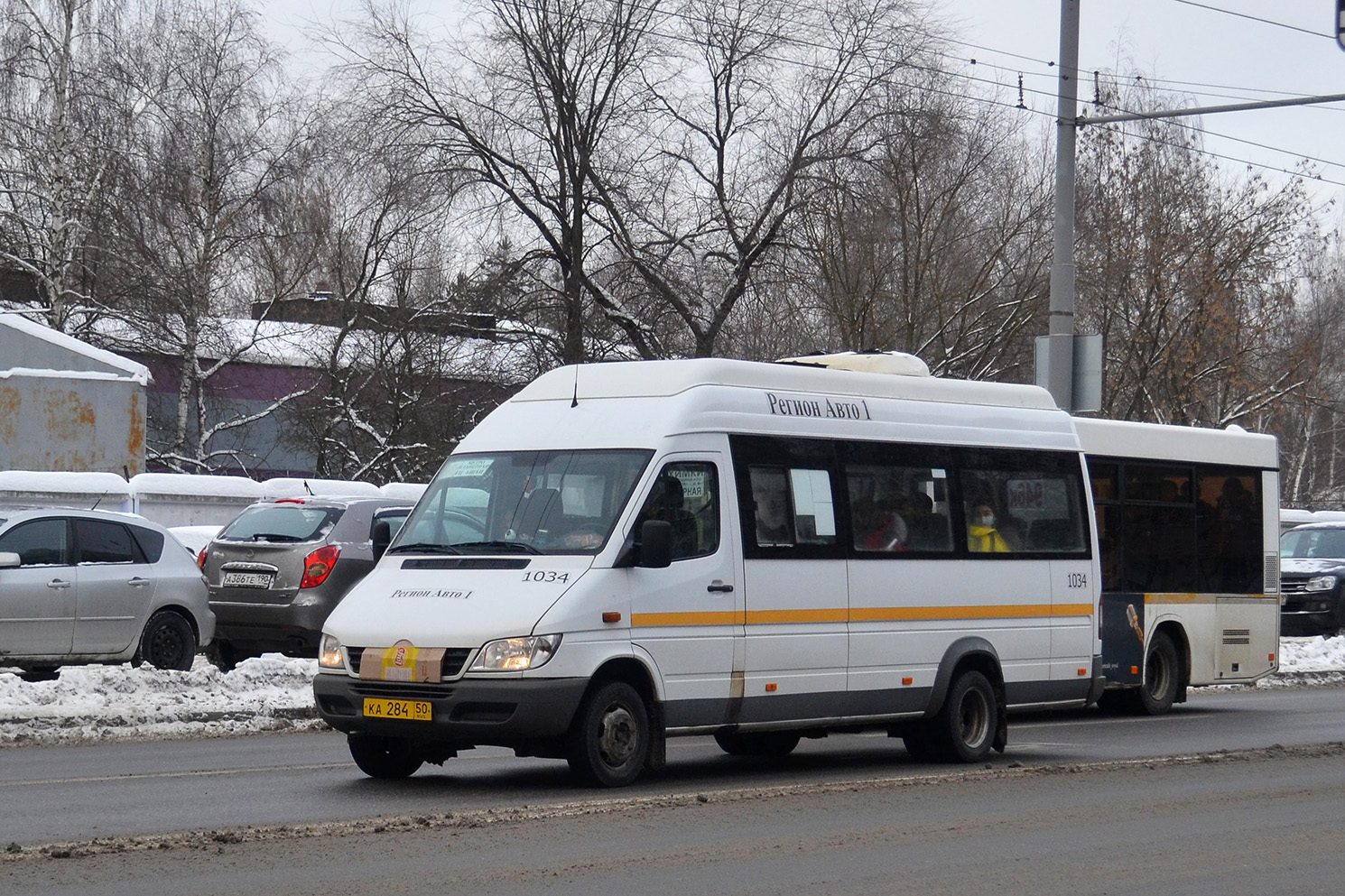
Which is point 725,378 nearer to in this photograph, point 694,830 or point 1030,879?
point 694,830

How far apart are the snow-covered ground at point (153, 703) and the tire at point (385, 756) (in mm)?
3418

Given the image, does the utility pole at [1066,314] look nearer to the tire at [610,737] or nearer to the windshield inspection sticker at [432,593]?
the tire at [610,737]

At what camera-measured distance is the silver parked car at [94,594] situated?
15.5m

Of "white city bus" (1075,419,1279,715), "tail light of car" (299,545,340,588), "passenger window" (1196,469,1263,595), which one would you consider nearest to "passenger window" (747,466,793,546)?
"white city bus" (1075,419,1279,715)

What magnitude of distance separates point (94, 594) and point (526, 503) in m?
6.79

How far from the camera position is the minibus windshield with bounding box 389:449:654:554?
34.9 ft

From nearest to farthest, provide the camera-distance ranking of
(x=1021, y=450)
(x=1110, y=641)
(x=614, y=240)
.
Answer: (x=1021, y=450)
(x=1110, y=641)
(x=614, y=240)

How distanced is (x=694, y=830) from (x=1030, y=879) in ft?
6.10

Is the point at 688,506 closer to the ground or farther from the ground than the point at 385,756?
farther from the ground

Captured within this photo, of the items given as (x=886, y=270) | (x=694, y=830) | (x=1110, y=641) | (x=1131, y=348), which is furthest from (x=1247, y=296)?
(x=694, y=830)

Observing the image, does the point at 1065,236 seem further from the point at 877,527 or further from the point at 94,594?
the point at 94,594

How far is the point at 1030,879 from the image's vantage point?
7.86 metres

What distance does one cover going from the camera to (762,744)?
42.5 feet

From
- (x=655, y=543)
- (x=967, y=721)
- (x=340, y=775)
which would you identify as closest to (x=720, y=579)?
(x=655, y=543)
